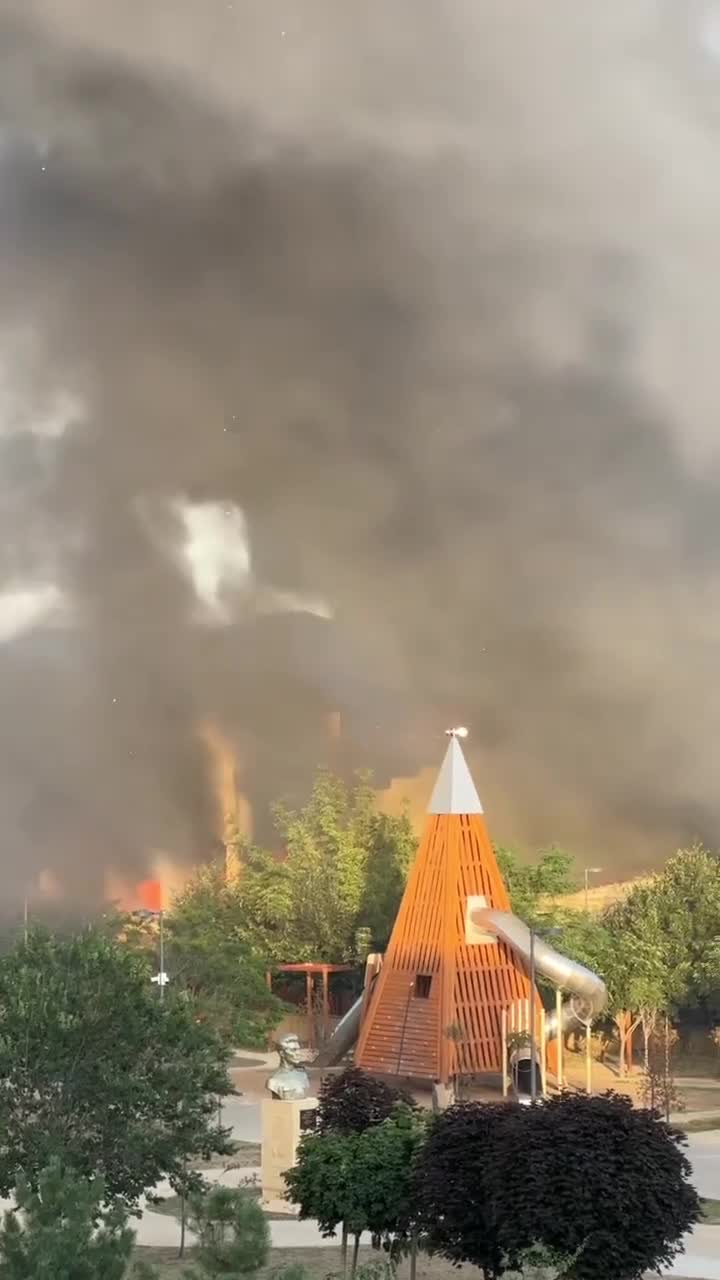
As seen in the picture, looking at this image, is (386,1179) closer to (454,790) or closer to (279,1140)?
(279,1140)

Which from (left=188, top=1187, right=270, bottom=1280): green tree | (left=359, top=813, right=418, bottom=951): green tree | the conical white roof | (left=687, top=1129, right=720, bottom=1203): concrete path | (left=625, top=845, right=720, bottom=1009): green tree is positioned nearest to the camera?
(left=188, top=1187, right=270, bottom=1280): green tree

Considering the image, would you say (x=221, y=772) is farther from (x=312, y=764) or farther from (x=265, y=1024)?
(x=265, y=1024)

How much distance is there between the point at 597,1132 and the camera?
20.3m

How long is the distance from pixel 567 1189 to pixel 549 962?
859 inches

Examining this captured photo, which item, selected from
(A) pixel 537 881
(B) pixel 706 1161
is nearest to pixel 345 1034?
(A) pixel 537 881

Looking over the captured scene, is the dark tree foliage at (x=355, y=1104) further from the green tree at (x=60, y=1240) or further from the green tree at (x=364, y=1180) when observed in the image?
the green tree at (x=60, y=1240)

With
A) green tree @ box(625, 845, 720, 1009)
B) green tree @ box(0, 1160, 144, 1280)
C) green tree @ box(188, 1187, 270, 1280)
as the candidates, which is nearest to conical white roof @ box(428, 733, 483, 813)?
green tree @ box(625, 845, 720, 1009)

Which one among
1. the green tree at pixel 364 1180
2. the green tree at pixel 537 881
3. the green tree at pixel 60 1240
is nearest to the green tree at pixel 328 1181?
the green tree at pixel 364 1180

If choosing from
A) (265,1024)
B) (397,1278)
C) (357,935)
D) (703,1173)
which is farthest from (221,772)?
(397,1278)

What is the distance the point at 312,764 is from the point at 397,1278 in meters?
46.0

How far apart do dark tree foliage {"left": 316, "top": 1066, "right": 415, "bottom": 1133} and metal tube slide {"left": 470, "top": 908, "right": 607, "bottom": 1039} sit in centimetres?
1564

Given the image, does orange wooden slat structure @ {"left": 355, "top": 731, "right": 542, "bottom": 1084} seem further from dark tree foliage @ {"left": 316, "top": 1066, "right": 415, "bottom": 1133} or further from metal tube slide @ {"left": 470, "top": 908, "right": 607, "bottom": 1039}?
dark tree foliage @ {"left": 316, "top": 1066, "right": 415, "bottom": 1133}

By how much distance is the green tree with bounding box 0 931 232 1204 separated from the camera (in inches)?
917

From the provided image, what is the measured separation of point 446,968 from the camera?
40875 mm
